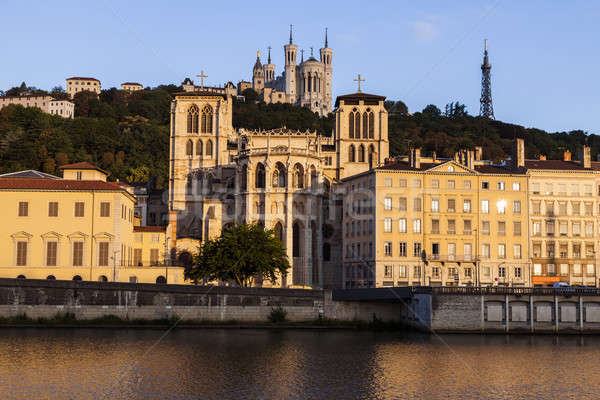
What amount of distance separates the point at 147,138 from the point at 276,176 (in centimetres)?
7696

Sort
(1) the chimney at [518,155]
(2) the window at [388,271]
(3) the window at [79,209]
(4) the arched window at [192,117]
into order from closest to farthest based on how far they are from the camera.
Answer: (3) the window at [79,209], (2) the window at [388,271], (1) the chimney at [518,155], (4) the arched window at [192,117]

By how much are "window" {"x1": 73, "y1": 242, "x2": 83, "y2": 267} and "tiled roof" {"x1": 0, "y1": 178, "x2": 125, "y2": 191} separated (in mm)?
5659

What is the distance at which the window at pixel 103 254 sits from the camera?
3265 inches

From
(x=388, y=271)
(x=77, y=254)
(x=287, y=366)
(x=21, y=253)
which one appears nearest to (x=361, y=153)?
(x=388, y=271)

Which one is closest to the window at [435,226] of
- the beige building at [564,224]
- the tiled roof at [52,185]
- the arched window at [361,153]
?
the beige building at [564,224]

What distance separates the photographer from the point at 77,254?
82.3 m

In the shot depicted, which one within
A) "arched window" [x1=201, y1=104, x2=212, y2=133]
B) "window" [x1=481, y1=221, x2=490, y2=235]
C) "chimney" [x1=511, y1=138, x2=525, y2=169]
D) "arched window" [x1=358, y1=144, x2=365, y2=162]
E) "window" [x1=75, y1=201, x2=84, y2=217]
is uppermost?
"arched window" [x1=201, y1=104, x2=212, y2=133]

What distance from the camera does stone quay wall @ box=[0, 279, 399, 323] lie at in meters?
70.2

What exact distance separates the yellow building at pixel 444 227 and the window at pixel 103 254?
27040 mm

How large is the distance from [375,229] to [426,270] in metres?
6.92

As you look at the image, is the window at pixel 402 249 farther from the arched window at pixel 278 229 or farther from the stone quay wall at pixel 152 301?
the arched window at pixel 278 229

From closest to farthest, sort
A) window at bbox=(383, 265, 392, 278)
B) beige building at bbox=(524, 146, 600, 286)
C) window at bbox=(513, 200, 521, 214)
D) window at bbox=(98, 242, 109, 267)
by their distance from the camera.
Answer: window at bbox=(98, 242, 109, 267)
window at bbox=(383, 265, 392, 278)
window at bbox=(513, 200, 521, 214)
beige building at bbox=(524, 146, 600, 286)

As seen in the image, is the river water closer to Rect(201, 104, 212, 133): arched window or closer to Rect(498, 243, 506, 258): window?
Rect(498, 243, 506, 258): window

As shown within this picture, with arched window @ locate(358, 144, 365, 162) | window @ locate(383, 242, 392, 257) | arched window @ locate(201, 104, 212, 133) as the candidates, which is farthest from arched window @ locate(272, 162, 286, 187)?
arched window @ locate(201, 104, 212, 133)
